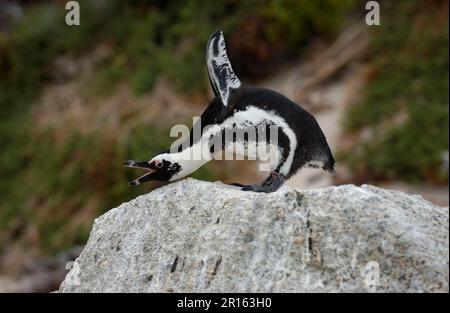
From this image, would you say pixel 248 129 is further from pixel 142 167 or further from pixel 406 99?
pixel 406 99

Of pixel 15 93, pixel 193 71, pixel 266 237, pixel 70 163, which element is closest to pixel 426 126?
pixel 193 71

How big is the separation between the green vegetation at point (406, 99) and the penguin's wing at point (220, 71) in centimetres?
518

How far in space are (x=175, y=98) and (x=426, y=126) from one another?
156 inches

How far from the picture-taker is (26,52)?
1246 centimetres

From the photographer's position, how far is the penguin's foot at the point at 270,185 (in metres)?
3.04

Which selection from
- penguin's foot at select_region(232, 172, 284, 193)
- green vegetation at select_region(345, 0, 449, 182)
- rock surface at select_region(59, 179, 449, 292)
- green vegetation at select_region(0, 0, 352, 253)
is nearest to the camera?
rock surface at select_region(59, 179, 449, 292)

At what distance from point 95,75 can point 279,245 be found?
32.1ft

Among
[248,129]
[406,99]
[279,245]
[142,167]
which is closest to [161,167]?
[142,167]

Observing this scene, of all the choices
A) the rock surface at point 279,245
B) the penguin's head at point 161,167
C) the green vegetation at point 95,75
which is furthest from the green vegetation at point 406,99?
the rock surface at point 279,245

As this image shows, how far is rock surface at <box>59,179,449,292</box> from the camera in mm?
2412

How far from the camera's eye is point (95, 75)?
1188 cm

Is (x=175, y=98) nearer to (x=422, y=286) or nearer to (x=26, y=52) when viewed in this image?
(x=26, y=52)

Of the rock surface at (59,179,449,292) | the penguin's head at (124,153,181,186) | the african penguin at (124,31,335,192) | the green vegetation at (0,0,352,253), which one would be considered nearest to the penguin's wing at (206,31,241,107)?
the african penguin at (124,31,335,192)

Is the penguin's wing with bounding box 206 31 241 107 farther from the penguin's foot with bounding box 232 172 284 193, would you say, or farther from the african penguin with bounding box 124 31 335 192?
the penguin's foot with bounding box 232 172 284 193
